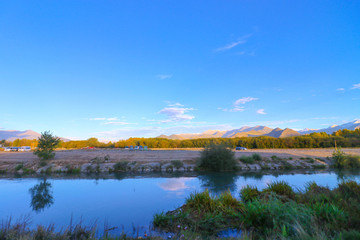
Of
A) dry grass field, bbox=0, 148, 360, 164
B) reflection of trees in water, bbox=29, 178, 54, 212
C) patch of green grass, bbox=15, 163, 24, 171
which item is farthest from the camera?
dry grass field, bbox=0, 148, 360, 164

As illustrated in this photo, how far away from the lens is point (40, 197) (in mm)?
11867

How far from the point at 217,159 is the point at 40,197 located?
17.6 metres

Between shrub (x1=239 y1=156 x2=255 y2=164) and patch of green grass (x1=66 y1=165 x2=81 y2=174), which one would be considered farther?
shrub (x1=239 y1=156 x2=255 y2=164)

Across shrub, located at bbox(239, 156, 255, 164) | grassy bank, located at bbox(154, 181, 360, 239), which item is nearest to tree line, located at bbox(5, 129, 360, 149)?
shrub, located at bbox(239, 156, 255, 164)

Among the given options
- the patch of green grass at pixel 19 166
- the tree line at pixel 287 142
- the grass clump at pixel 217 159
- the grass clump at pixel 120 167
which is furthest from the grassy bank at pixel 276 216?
the tree line at pixel 287 142

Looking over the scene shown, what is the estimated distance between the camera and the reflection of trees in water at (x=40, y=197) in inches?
397

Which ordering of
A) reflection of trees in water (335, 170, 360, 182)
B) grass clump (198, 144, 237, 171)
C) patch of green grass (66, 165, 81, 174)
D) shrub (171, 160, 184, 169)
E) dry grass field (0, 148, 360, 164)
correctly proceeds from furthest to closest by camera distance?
dry grass field (0, 148, 360, 164) < shrub (171, 160, 184, 169) < grass clump (198, 144, 237, 171) < patch of green grass (66, 165, 81, 174) < reflection of trees in water (335, 170, 360, 182)

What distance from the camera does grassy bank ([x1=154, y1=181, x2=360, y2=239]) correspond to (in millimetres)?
4280

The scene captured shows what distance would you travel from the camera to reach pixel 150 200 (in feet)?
35.8

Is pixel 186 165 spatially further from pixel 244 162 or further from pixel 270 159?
pixel 270 159

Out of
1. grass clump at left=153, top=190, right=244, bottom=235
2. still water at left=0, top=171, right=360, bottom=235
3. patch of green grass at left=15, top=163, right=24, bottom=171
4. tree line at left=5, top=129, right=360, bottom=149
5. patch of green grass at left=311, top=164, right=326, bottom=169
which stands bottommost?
patch of green grass at left=311, top=164, right=326, bottom=169

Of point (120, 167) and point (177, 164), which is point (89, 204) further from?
point (177, 164)

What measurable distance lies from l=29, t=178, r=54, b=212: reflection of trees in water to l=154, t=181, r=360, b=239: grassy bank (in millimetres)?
7107

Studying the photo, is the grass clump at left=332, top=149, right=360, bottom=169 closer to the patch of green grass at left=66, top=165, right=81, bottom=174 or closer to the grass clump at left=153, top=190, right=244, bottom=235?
the grass clump at left=153, top=190, right=244, bottom=235
